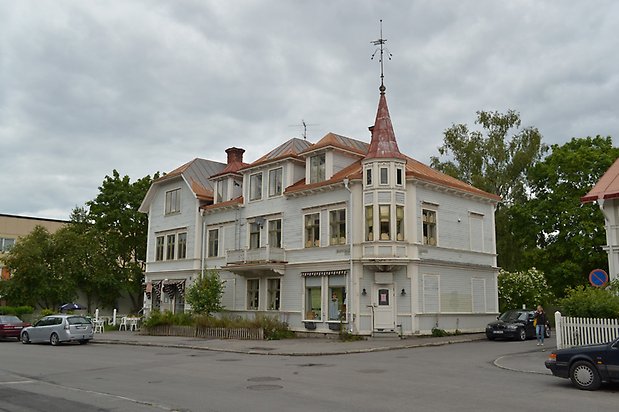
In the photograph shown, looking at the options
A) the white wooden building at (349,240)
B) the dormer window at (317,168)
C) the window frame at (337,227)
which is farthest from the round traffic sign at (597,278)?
the dormer window at (317,168)

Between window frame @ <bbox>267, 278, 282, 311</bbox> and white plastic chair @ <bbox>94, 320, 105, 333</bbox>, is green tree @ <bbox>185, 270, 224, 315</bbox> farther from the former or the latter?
white plastic chair @ <bbox>94, 320, 105, 333</bbox>

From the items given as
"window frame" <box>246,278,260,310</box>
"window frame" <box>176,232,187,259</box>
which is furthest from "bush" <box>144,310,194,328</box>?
"window frame" <box>176,232,187,259</box>

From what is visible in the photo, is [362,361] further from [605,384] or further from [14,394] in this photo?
[14,394]

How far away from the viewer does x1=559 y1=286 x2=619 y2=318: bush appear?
17469 millimetres

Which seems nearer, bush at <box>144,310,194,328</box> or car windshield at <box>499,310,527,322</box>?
car windshield at <box>499,310,527,322</box>

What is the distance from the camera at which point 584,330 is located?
17531mm

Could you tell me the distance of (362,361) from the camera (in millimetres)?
18797

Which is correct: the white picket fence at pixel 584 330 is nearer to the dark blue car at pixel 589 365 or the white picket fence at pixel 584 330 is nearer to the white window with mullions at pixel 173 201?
the dark blue car at pixel 589 365

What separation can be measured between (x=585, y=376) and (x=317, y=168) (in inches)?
809

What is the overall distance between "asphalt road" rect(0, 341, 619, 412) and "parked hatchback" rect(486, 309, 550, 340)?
20.2 ft

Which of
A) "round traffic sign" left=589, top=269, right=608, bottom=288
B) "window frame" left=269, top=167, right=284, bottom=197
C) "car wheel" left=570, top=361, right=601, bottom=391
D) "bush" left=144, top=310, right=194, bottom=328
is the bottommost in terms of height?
"car wheel" left=570, top=361, right=601, bottom=391

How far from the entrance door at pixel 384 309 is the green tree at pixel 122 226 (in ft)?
90.3

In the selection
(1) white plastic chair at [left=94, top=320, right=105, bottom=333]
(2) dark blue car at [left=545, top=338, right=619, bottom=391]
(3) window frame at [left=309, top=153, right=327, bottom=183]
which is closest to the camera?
(2) dark blue car at [left=545, top=338, right=619, bottom=391]

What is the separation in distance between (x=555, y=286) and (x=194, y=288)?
931 inches
